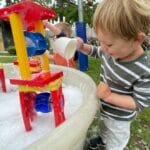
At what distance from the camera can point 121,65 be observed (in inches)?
51.0

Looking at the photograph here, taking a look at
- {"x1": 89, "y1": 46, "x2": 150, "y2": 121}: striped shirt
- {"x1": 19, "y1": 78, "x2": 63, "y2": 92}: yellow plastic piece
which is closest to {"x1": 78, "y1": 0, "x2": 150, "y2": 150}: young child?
{"x1": 89, "y1": 46, "x2": 150, "y2": 121}: striped shirt

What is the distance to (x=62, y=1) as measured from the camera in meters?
6.11

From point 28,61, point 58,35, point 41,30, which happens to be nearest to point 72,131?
point 28,61

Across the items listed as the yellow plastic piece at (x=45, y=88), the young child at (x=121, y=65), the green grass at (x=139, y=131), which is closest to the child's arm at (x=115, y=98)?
the young child at (x=121, y=65)

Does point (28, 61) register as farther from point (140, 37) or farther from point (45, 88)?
point (140, 37)

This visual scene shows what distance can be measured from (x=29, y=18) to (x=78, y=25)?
2930 millimetres

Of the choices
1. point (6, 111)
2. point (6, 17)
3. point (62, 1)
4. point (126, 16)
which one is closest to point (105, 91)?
point (126, 16)

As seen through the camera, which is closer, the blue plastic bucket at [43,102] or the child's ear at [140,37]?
the child's ear at [140,37]

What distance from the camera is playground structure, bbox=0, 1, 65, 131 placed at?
1241 millimetres

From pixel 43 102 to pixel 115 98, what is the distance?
33 cm

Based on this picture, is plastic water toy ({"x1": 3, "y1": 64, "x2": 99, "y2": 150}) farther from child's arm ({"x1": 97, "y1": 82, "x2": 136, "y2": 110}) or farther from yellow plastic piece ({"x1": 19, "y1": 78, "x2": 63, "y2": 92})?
yellow plastic piece ({"x1": 19, "y1": 78, "x2": 63, "y2": 92})

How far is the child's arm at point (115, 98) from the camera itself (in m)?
1.25

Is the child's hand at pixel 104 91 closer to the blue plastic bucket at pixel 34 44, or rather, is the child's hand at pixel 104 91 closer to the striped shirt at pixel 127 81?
the striped shirt at pixel 127 81

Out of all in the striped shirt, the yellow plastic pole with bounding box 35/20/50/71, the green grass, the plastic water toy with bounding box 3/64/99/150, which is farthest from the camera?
the green grass
